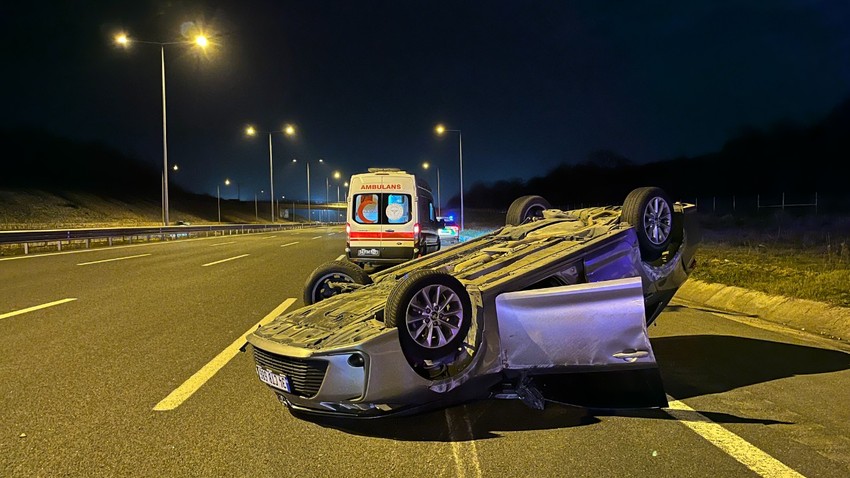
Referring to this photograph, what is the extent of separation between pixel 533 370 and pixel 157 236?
106 feet

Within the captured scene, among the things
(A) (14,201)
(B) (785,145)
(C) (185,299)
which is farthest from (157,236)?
(B) (785,145)

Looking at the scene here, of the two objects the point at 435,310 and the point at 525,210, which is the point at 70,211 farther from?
the point at 435,310

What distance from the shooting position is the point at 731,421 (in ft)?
13.5

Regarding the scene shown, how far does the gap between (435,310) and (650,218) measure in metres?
2.52

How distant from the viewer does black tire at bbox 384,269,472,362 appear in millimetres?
3918

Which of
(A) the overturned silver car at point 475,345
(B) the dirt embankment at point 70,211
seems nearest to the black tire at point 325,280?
(A) the overturned silver car at point 475,345

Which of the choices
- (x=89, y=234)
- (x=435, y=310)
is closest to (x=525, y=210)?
(x=435, y=310)

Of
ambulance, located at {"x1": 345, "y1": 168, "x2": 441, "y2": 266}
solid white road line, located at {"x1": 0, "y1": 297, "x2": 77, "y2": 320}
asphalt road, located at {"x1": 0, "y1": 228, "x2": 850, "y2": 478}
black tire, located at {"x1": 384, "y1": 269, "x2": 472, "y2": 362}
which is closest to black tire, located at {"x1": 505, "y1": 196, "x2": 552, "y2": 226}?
asphalt road, located at {"x1": 0, "y1": 228, "x2": 850, "y2": 478}

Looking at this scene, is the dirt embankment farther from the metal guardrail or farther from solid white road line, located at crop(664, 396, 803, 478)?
solid white road line, located at crop(664, 396, 803, 478)

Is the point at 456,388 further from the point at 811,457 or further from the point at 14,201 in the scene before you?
the point at 14,201

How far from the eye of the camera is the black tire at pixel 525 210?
718cm

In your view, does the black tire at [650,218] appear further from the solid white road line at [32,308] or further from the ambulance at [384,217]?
the ambulance at [384,217]

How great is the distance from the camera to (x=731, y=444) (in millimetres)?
3713

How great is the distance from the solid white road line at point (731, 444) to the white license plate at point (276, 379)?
2.81m
